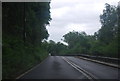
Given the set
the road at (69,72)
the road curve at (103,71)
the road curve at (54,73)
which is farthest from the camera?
the road curve at (103,71)

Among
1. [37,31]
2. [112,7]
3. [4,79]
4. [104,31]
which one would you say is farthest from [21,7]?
[112,7]

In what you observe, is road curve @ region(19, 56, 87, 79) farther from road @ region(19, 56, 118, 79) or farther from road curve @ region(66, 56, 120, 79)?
road curve @ region(66, 56, 120, 79)

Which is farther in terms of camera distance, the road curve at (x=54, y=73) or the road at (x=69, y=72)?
the road at (x=69, y=72)

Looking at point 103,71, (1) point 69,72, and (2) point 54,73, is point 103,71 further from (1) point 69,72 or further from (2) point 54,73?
(2) point 54,73

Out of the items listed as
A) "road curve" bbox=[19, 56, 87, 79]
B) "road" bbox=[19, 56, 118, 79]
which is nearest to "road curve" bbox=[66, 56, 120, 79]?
"road" bbox=[19, 56, 118, 79]

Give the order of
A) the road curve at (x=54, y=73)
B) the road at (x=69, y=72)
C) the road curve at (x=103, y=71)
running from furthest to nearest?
the road curve at (x=103, y=71), the road at (x=69, y=72), the road curve at (x=54, y=73)

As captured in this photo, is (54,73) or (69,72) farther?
(69,72)

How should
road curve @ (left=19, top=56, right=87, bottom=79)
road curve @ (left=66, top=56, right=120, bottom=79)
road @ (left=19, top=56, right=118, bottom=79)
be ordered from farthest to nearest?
1. road curve @ (left=66, top=56, right=120, bottom=79)
2. road @ (left=19, top=56, right=118, bottom=79)
3. road curve @ (left=19, top=56, right=87, bottom=79)

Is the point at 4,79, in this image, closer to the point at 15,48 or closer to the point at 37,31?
the point at 15,48

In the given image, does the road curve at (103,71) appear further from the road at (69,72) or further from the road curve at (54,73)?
the road curve at (54,73)

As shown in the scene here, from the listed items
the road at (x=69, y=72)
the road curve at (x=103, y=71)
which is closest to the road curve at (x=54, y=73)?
the road at (x=69, y=72)

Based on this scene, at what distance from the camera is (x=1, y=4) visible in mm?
33000

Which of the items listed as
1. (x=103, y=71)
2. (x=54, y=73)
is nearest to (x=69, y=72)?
Answer: (x=54, y=73)

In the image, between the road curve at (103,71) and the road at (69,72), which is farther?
the road curve at (103,71)
